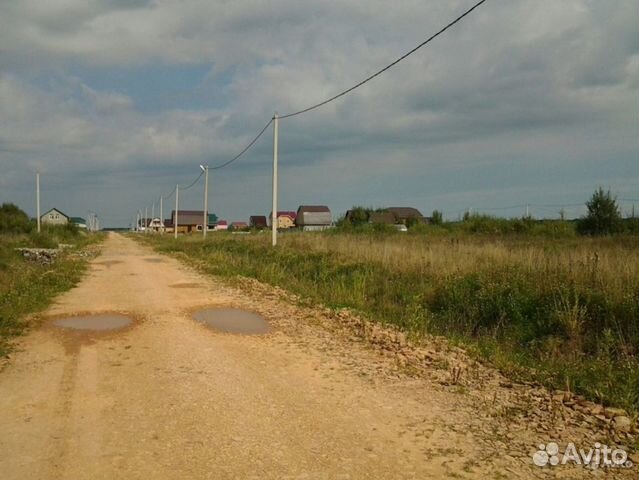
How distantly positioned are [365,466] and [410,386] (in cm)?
209

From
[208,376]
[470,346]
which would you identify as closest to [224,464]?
[208,376]

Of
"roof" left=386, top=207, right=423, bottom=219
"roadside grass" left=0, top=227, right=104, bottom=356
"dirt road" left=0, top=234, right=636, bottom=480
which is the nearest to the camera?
"dirt road" left=0, top=234, right=636, bottom=480

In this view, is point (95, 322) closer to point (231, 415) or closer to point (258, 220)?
point (231, 415)

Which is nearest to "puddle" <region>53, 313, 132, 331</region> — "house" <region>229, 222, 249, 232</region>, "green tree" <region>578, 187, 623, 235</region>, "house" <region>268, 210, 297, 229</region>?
"green tree" <region>578, 187, 623, 235</region>

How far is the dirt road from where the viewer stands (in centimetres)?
381

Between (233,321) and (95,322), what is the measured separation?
2387 mm

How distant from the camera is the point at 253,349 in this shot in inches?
292

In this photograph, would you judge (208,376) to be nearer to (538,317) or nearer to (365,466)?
(365,466)

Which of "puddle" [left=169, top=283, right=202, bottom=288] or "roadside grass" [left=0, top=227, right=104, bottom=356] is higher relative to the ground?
"roadside grass" [left=0, top=227, right=104, bottom=356]

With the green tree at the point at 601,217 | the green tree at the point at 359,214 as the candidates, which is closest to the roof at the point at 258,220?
the green tree at the point at 359,214

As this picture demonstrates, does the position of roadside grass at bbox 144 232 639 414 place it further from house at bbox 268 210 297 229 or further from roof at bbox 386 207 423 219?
house at bbox 268 210 297 229

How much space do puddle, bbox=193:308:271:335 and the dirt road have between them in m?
0.66

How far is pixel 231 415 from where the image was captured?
4793mm

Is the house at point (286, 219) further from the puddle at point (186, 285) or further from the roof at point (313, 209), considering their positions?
the puddle at point (186, 285)
